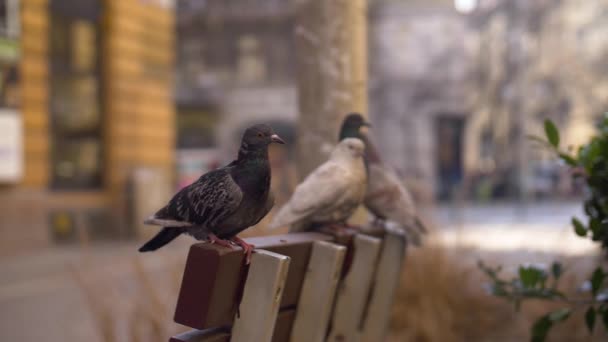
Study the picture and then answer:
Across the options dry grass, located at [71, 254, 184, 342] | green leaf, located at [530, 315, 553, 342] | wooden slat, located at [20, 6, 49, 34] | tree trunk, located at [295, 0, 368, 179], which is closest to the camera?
green leaf, located at [530, 315, 553, 342]

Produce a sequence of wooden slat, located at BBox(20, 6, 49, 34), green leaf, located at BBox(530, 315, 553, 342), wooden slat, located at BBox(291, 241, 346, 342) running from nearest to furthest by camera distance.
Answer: wooden slat, located at BBox(291, 241, 346, 342)
green leaf, located at BBox(530, 315, 553, 342)
wooden slat, located at BBox(20, 6, 49, 34)

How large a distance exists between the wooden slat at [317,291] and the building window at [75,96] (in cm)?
704

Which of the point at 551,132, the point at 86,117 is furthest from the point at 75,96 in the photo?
the point at 551,132

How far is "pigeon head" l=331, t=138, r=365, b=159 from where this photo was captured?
2.02m

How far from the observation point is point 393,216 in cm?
232

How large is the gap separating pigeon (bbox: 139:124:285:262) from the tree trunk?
3.71 ft

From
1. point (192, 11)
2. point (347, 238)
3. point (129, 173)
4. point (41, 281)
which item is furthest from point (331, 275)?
point (192, 11)

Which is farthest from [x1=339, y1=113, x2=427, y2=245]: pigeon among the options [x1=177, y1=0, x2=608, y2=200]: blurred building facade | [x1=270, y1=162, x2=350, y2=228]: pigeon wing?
[x1=177, y1=0, x2=608, y2=200]: blurred building facade

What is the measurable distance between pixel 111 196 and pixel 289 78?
10.4 meters

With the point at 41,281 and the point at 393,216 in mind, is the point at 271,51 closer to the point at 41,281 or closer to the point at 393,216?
the point at 41,281

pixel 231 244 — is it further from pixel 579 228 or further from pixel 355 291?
pixel 579 228

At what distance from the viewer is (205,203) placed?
1.55 m

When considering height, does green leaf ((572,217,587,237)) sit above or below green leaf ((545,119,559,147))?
below

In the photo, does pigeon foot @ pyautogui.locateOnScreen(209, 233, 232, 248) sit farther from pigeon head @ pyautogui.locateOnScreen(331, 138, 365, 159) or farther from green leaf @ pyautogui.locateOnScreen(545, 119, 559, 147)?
green leaf @ pyautogui.locateOnScreen(545, 119, 559, 147)
